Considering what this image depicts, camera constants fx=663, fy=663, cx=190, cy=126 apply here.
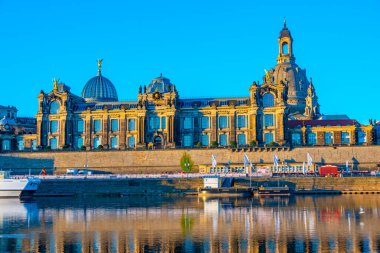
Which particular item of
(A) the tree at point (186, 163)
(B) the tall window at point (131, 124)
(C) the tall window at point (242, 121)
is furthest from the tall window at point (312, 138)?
(B) the tall window at point (131, 124)

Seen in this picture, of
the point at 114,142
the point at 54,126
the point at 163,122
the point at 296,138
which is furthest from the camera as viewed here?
the point at 54,126

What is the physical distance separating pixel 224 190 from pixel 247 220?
102 feet

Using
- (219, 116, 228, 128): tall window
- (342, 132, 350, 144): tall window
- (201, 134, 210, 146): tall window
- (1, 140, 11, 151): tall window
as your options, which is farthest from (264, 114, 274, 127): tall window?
(1, 140, 11, 151): tall window

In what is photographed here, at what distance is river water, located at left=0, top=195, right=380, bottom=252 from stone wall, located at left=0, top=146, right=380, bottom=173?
107 feet

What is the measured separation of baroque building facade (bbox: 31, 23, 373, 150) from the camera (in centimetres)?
10588

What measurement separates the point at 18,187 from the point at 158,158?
28.5 m

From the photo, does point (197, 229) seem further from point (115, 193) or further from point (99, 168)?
point (99, 168)

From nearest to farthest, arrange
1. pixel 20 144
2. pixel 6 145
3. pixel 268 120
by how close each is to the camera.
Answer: pixel 268 120, pixel 6 145, pixel 20 144

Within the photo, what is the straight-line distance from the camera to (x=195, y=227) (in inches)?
1763

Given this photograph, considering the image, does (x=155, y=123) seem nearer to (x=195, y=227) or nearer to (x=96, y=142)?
(x=96, y=142)

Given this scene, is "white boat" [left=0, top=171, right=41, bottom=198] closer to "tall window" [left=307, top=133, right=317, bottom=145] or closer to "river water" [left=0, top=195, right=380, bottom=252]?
"river water" [left=0, top=195, right=380, bottom=252]

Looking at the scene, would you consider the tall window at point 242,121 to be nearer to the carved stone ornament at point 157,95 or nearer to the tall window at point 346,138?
the carved stone ornament at point 157,95

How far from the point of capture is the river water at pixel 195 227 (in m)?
36.6

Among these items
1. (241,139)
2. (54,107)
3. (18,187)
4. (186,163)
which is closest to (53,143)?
(54,107)
